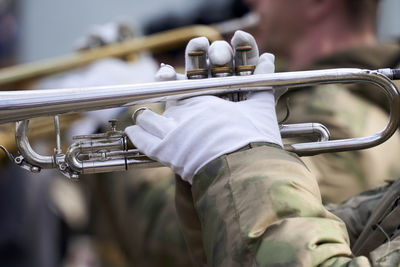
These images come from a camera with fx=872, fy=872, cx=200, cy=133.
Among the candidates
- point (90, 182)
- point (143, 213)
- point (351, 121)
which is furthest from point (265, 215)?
point (90, 182)

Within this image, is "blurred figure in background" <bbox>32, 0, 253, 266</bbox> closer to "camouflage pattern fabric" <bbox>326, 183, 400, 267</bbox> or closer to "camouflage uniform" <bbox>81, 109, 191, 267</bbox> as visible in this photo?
"camouflage uniform" <bbox>81, 109, 191, 267</bbox>

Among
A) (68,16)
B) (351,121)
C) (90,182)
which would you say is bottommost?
(90,182)

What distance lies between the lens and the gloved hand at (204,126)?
1.58 m

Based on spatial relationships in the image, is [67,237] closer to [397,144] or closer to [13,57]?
[13,57]

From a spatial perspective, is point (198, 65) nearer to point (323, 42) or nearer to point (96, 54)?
point (323, 42)

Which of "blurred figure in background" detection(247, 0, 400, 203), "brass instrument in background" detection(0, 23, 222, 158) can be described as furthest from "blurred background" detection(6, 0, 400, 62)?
"blurred figure in background" detection(247, 0, 400, 203)

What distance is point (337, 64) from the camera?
3.19 meters

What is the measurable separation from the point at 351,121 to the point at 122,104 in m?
1.45

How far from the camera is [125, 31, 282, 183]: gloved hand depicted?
1583 millimetres

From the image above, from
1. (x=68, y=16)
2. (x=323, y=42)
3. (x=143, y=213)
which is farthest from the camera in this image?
(x=68, y=16)

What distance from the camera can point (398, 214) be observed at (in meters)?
1.67

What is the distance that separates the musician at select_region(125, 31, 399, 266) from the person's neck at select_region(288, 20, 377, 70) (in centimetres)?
177

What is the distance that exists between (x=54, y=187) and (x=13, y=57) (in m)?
1.58

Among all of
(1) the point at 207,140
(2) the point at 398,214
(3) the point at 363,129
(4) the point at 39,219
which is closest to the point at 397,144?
(3) the point at 363,129
